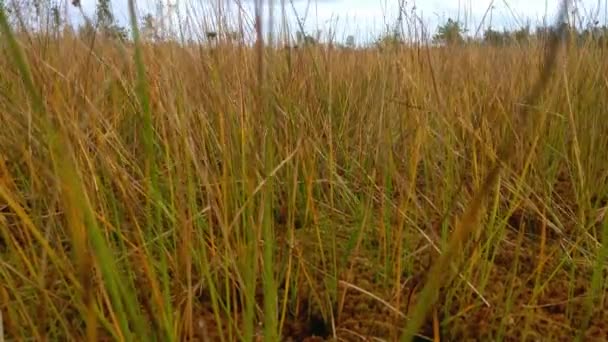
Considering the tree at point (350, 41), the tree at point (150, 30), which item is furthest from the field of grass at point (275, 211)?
the tree at point (350, 41)

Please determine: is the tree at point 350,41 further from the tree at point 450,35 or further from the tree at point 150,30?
the tree at point 150,30

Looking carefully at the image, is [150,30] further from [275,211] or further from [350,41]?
[350,41]

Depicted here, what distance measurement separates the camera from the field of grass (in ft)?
2.49

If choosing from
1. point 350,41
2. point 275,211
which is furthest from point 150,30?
point 350,41

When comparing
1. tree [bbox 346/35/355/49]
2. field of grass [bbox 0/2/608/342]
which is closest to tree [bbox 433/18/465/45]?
field of grass [bbox 0/2/608/342]

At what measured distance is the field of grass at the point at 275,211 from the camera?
29.9 inches

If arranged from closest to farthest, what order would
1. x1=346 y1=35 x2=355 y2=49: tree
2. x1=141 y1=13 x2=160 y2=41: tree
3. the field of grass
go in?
1. the field of grass
2. x1=141 y1=13 x2=160 y2=41: tree
3. x1=346 y1=35 x2=355 y2=49: tree

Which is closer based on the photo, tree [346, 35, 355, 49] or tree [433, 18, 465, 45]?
tree [433, 18, 465, 45]

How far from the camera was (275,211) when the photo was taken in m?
1.47

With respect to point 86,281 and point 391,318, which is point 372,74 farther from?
point 86,281

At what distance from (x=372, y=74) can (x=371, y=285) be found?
40.7 inches

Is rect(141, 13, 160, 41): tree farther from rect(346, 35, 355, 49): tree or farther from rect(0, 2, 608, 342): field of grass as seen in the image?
rect(346, 35, 355, 49): tree

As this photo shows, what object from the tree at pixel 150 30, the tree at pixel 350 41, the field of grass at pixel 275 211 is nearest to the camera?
the field of grass at pixel 275 211

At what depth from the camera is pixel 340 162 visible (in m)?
1.68
